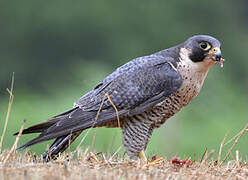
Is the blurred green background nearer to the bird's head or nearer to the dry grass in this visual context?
the bird's head

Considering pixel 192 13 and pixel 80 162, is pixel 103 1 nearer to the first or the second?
pixel 192 13

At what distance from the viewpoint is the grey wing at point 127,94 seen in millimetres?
5207

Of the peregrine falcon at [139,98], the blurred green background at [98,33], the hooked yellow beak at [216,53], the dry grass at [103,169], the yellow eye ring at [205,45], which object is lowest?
the dry grass at [103,169]

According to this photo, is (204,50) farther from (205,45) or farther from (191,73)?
(191,73)

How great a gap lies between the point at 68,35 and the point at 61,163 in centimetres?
2729

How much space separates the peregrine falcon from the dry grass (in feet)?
1.83

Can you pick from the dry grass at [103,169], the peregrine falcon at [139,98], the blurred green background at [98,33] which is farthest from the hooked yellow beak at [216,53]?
the blurred green background at [98,33]

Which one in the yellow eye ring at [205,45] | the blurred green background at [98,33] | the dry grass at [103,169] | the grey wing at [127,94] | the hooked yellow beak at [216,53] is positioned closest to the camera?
the dry grass at [103,169]

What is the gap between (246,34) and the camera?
35562 millimetres

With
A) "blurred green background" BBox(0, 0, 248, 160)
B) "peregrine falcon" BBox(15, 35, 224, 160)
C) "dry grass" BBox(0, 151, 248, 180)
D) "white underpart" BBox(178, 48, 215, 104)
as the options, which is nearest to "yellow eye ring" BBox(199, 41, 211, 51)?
"peregrine falcon" BBox(15, 35, 224, 160)

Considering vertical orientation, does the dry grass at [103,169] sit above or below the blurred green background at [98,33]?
below

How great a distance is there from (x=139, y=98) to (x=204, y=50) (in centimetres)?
84

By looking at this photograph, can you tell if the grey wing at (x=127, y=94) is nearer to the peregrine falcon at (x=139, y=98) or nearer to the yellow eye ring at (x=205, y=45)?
the peregrine falcon at (x=139, y=98)

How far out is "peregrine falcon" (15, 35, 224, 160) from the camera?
5.23 metres
